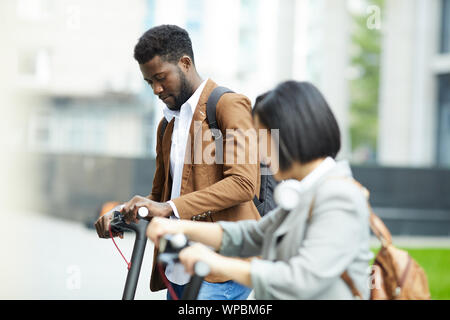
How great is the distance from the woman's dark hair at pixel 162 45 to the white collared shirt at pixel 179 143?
17cm

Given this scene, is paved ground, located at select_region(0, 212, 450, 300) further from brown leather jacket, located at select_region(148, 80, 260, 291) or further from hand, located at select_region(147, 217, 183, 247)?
hand, located at select_region(147, 217, 183, 247)

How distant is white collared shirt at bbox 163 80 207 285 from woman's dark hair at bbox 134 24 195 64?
0.17 m

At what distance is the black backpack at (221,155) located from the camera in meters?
2.44

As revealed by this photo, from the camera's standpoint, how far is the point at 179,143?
251cm

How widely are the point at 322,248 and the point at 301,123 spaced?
332 millimetres

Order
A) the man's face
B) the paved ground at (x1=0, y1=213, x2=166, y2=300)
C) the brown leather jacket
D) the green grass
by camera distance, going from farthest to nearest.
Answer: the green grass < the paved ground at (x1=0, y1=213, x2=166, y2=300) < the man's face < the brown leather jacket

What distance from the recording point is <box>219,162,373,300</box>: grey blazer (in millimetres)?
1582

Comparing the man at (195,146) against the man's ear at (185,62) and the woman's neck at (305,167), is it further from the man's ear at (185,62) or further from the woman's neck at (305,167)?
the woman's neck at (305,167)

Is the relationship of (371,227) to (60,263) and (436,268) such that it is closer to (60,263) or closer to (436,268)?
(60,263)

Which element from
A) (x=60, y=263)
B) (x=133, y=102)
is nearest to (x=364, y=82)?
(x=133, y=102)

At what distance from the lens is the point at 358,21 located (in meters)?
34.0

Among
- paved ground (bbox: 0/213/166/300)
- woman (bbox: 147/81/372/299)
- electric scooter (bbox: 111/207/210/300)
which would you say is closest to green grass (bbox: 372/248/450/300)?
paved ground (bbox: 0/213/166/300)

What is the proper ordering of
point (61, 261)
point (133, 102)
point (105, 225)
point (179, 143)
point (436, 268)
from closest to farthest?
→ point (105, 225), point (179, 143), point (61, 261), point (436, 268), point (133, 102)
